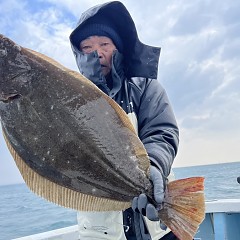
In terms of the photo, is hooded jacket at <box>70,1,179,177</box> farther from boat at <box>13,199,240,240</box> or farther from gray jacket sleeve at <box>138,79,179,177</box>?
boat at <box>13,199,240,240</box>

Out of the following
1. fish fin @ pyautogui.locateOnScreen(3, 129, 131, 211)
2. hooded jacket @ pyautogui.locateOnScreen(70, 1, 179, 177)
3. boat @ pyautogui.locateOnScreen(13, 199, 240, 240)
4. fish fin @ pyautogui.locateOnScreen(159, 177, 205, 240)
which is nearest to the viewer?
fish fin @ pyautogui.locateOnScreen(159, 177, 205, 240)

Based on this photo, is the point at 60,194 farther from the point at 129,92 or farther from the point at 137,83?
the point at 137,83

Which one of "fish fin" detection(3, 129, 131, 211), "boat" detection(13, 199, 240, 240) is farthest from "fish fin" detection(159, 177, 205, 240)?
"boat" detection(13, 199, 240, 240)

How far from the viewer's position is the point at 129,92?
2764 mm

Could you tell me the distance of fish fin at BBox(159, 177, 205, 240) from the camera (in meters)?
1.87

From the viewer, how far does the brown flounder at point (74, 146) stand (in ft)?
6.26

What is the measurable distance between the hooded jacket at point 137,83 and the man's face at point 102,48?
0.06 m

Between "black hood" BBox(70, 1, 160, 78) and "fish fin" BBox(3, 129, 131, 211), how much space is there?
126 cm

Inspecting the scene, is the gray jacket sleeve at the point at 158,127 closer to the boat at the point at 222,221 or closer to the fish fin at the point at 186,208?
the fish fin at the point at 186,208

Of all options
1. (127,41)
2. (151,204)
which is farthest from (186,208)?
(127,41)

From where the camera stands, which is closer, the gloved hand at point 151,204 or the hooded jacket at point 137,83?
the gloved hand at point 151,204

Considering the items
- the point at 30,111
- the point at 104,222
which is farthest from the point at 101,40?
the point at 104,222

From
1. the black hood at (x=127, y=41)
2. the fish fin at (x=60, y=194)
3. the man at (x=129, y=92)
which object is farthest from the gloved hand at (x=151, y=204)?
the black hood at (x=127, y=41)

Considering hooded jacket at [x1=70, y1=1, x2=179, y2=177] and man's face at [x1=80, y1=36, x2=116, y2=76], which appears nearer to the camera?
hooded jacket at [x1=70, y1=1, x2=179, y2=177]
